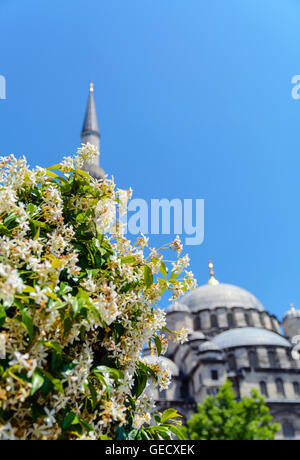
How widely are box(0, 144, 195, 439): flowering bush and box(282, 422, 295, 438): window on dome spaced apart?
34078 mm

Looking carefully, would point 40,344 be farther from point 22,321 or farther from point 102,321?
point 102,321

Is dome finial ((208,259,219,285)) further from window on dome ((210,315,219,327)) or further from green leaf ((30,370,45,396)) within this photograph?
green leaf ((30,370,45,396))

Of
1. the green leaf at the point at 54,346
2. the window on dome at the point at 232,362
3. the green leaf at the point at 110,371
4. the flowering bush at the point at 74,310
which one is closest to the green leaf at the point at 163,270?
the flowering bush at the point at 74,310

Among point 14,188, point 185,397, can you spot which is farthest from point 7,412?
point 185,397

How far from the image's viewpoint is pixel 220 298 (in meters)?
48.9

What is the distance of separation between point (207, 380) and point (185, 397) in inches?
201

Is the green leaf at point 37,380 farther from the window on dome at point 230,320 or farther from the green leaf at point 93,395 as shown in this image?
the window on dome at point 230,320

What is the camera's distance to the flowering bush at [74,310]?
1.93 m

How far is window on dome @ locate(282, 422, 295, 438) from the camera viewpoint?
3183 cm

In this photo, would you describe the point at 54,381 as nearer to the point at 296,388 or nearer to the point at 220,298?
the point at 296,388

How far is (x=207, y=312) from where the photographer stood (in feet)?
153

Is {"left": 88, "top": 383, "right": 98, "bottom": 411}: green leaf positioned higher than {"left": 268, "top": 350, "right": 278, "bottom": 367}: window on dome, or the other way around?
{"left": 268, "top": 350, "right": 278, "bottom": 367}: window on dome

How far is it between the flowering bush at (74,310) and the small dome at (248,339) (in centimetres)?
3594

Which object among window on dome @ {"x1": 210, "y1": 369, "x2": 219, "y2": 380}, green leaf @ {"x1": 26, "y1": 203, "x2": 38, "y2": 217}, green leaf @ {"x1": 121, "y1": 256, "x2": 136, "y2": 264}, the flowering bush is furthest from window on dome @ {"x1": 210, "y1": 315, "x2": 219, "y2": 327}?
green leaf @ {"x1": 26, "y1": 203, "x2": 38, "y2": 217}
